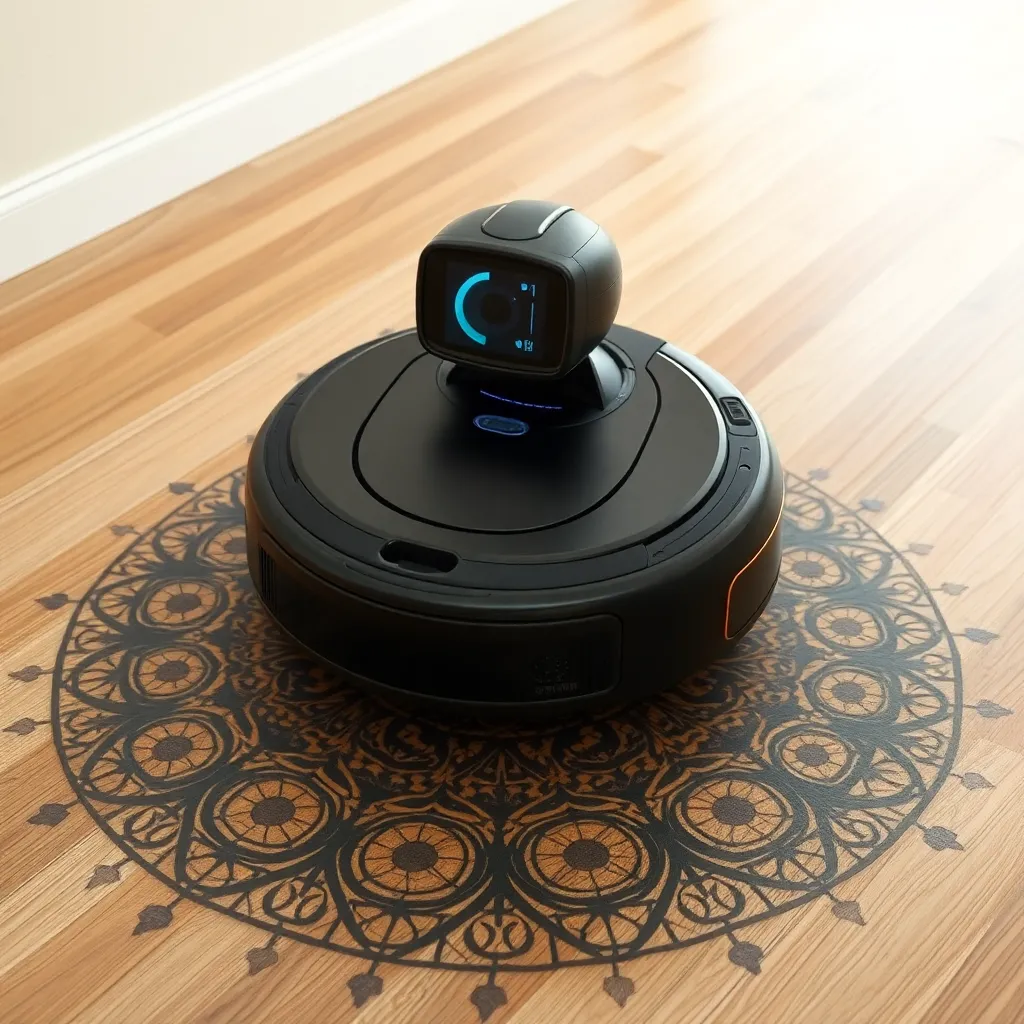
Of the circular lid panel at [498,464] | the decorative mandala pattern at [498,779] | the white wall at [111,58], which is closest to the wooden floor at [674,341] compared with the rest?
the decorative mandala pattern at [498,779]

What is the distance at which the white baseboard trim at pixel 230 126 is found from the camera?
227 centimetres

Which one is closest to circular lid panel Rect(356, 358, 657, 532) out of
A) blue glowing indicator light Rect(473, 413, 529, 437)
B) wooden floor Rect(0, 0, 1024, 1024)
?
blue glowing indicator light Rect(473, 413, 529, 437)

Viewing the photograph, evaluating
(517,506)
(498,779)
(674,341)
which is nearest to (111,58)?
(674,341)

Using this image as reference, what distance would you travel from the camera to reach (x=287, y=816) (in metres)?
1.36

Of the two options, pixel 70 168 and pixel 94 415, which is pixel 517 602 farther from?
pixel 70 168

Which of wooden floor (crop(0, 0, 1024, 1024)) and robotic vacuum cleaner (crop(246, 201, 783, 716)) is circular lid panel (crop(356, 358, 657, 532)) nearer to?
robotic vacuum cleaner (crop(246, 201, 783, 716))

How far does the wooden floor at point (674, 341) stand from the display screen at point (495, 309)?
494 mm

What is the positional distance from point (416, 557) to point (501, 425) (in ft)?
0.67

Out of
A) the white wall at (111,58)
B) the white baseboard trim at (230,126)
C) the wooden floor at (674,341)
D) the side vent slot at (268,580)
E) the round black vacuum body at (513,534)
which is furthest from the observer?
the white baseboard trim at (230,126)

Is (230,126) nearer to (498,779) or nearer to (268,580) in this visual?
(268,580)

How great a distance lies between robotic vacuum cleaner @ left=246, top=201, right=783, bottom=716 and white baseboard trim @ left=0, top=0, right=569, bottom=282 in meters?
0.93

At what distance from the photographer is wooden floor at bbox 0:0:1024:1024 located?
1226mm

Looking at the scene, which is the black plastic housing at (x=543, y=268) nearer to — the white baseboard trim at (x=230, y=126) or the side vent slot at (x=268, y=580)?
the side vent slot at (x=268, y=580)

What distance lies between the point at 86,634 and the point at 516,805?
534 millimetres
